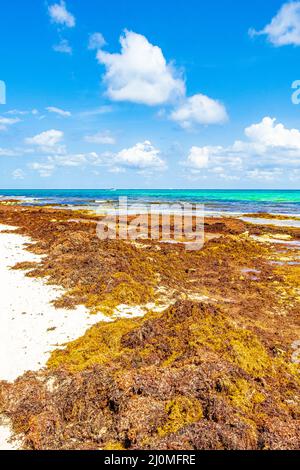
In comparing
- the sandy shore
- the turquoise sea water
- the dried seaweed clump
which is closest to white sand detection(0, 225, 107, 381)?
the sandy shore

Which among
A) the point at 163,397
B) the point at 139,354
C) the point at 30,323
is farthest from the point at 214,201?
the point at 163,397

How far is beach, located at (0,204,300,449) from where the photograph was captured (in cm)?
432

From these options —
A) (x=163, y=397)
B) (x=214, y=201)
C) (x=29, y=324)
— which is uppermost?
(x=214, y=201)

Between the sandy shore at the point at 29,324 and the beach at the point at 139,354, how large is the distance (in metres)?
0.03

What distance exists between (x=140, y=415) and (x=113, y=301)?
563 centimetres

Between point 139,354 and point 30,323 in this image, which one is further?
point 30,323

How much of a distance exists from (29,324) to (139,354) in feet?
11.0

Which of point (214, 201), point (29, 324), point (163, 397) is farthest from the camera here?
point (214, 201)

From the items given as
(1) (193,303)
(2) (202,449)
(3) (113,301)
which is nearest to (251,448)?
(2) (202,449)

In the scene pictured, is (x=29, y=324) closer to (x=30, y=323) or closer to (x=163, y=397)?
(x=30, y=323)

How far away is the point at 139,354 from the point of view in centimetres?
628

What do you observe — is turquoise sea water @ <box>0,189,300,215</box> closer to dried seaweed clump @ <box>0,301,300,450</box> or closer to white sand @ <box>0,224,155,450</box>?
white sand @ <box>0,224,155,450</box>

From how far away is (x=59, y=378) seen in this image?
17.7ft
